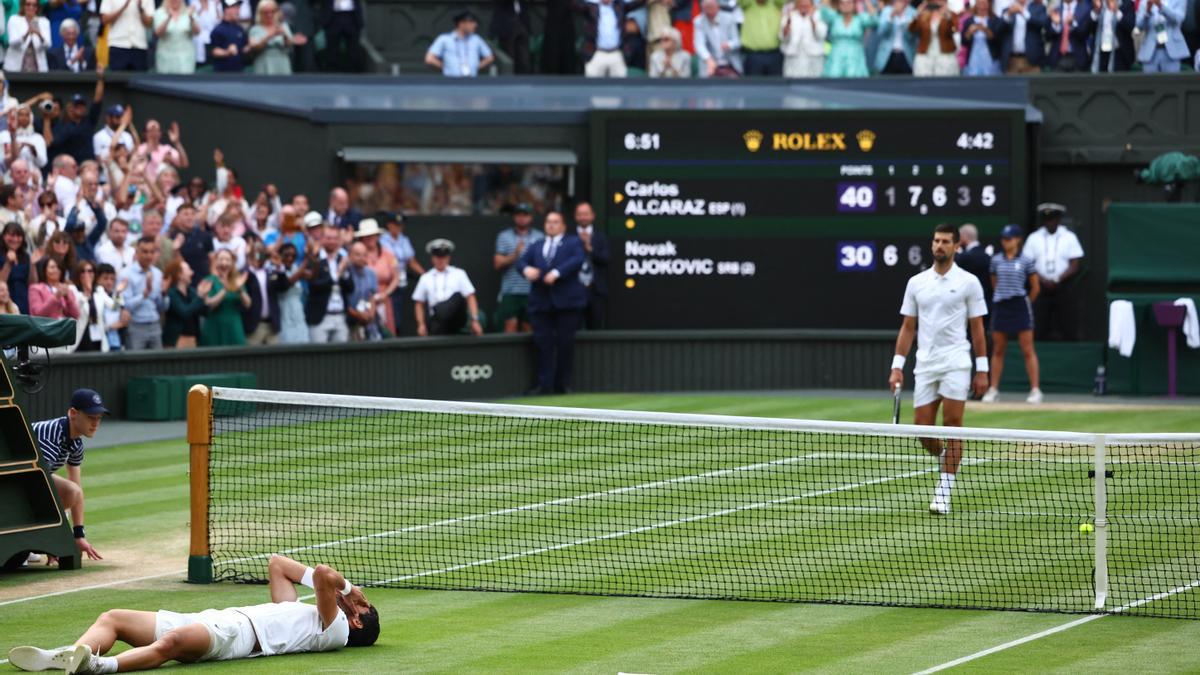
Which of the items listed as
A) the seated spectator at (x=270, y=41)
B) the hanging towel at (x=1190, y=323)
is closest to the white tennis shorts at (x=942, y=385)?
the hanging towel at (x=1190, y=323)

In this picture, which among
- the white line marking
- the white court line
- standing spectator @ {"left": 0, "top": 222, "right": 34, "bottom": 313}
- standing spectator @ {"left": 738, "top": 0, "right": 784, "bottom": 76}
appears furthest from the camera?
standing spectator @ {"left": 738, "top": 0, "right": 784, "bottom": 76}

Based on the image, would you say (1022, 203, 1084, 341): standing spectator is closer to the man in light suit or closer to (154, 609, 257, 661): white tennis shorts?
the man in light suit

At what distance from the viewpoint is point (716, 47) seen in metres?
30.1

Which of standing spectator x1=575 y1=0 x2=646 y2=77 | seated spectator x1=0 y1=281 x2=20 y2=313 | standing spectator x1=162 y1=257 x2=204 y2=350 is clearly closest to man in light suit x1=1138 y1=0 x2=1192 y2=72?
standing spectator x1=575 y1=0 x2=646 y2=77

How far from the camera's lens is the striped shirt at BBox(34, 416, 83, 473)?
1366 centimetres

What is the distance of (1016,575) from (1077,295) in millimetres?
15072

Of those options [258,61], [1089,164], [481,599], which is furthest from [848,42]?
[481,599]

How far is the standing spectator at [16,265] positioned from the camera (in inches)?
808

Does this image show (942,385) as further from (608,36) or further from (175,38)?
(175,38)

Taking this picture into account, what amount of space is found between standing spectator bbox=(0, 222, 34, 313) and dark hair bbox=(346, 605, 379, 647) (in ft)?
36.3

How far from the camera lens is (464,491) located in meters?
16.6

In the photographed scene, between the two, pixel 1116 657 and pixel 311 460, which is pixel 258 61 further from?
pixel 1116 657

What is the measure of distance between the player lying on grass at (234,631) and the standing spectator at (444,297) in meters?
14.5

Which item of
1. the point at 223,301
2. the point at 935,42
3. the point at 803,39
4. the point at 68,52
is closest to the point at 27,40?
the point at 68,52
